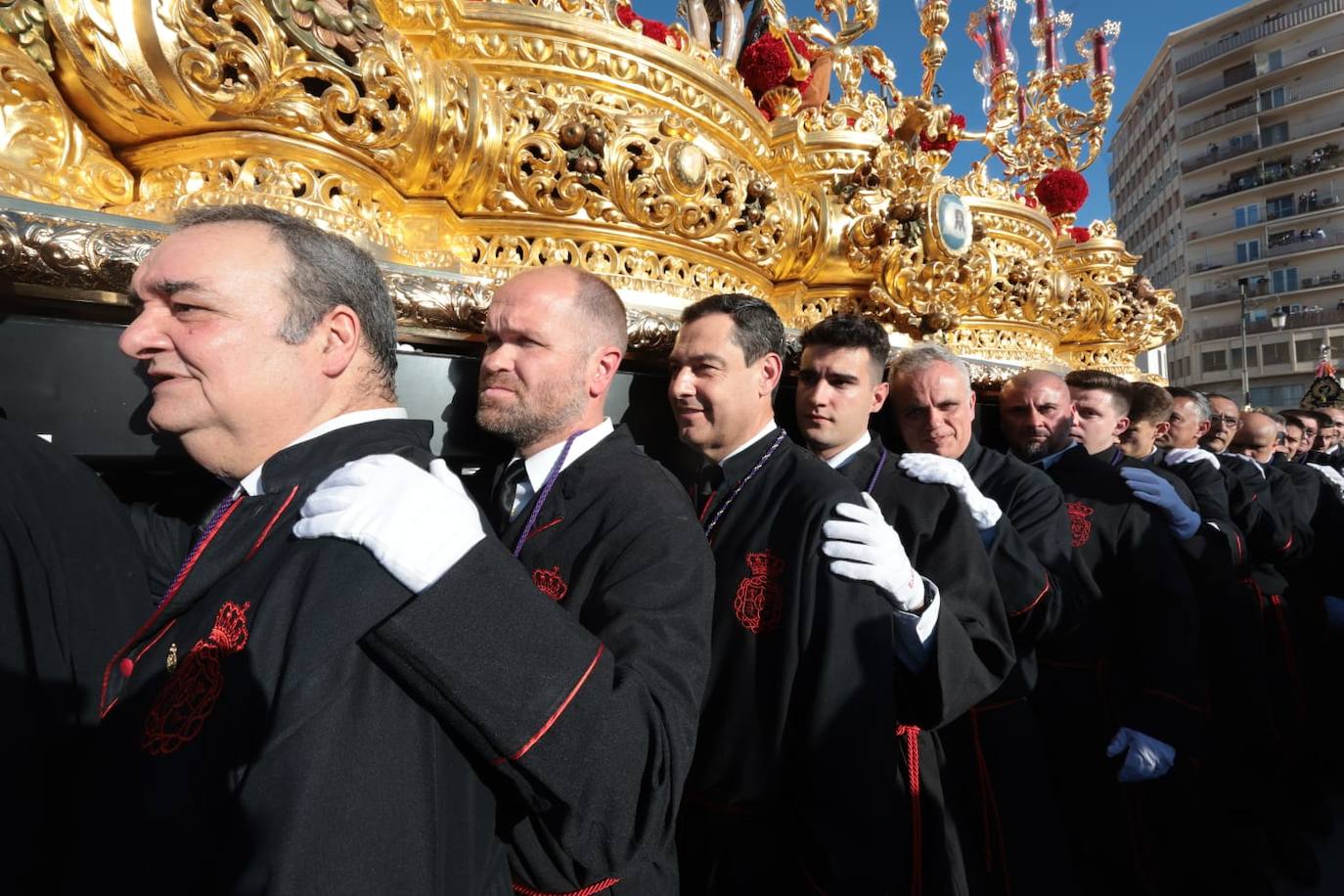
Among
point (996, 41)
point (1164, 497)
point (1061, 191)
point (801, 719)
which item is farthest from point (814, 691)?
point (996, 41)

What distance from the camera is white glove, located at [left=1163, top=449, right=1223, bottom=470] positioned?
418cm

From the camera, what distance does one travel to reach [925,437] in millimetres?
2646

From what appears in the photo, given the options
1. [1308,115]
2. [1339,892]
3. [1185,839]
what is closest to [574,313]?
[1185,839]

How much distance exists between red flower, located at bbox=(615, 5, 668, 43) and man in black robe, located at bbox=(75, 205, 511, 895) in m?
1.93

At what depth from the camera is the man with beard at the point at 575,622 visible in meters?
0.89

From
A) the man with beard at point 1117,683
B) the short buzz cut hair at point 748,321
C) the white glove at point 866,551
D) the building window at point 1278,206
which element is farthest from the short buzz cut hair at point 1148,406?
the building window at point 1278,206

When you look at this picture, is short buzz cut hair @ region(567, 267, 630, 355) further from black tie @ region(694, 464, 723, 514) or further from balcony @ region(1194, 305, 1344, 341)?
balcony @ region(1194, 305, 1344, 341)

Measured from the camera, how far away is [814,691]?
150 cm

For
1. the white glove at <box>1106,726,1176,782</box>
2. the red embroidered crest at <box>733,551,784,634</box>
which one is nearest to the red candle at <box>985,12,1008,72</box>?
the white glove at <box>1106,726,1176,782</box>

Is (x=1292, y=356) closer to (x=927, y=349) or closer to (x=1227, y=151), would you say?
(x=1227, y=151)

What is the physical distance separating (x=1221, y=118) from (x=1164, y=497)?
48.9 m

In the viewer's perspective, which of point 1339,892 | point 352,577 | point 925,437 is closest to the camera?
point 352,577

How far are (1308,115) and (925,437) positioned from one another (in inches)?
1939

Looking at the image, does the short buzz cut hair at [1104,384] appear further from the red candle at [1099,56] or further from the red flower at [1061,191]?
the red candle at [1099,56]
